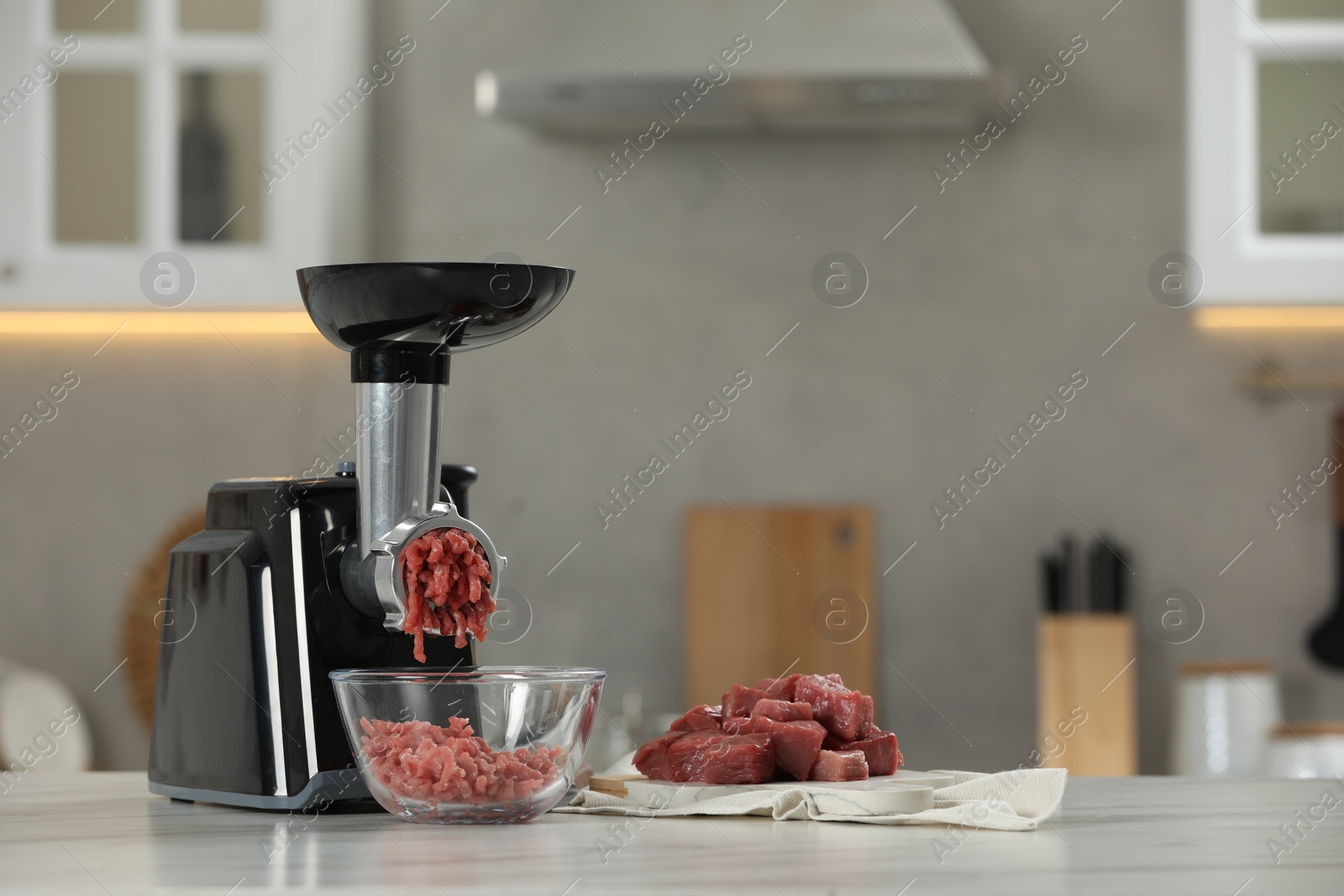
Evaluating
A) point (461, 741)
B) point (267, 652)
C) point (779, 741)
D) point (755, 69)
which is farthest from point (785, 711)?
point (755, 69)

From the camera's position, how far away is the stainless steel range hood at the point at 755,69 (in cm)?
209

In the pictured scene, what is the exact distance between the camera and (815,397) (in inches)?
96.6

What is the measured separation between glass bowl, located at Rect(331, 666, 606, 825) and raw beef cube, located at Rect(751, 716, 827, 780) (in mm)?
153

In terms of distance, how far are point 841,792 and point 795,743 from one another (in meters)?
0.08

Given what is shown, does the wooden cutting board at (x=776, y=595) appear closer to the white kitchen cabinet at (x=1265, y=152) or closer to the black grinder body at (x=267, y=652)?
the white kitchen cabinet at (x=1265, y=152)

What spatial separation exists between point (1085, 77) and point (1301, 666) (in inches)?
42.8

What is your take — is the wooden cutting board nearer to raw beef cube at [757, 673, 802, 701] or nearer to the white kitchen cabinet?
the white kitchen cabinet

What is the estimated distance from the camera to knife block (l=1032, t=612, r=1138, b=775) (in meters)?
2.20

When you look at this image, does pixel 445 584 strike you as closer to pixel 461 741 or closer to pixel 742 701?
pixel 461 741

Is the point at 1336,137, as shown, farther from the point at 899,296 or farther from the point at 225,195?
the point at 225,195

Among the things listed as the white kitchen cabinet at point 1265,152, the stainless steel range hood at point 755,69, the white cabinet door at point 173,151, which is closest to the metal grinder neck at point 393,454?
the stainless steel range hood at point 755,69

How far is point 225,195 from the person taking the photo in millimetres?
2359

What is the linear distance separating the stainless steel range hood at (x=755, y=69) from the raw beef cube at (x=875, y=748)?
1.36 meters

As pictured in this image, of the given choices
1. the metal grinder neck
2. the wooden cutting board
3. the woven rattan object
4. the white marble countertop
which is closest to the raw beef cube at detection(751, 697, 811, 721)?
the white marble countertop
